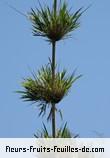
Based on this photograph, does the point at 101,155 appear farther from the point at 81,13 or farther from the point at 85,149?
the point at 81,13

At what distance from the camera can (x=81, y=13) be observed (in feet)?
91.4

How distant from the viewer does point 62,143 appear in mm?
27062

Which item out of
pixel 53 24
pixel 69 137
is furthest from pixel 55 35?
pixel 69 137

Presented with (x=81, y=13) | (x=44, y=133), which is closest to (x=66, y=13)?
(x=81, y=13)

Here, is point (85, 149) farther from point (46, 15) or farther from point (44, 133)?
point (46, 15)

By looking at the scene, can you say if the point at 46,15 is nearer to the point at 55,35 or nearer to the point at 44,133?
the point at 55,35

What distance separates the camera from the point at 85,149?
2706 cm

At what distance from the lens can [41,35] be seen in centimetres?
2772

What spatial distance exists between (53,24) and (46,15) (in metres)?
0.24

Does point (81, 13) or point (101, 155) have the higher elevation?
point (81, 13)

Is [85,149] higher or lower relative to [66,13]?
lower

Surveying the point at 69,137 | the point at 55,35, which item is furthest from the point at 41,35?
the point at 69,137

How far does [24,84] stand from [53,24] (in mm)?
1242

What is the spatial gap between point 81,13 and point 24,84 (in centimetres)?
176
